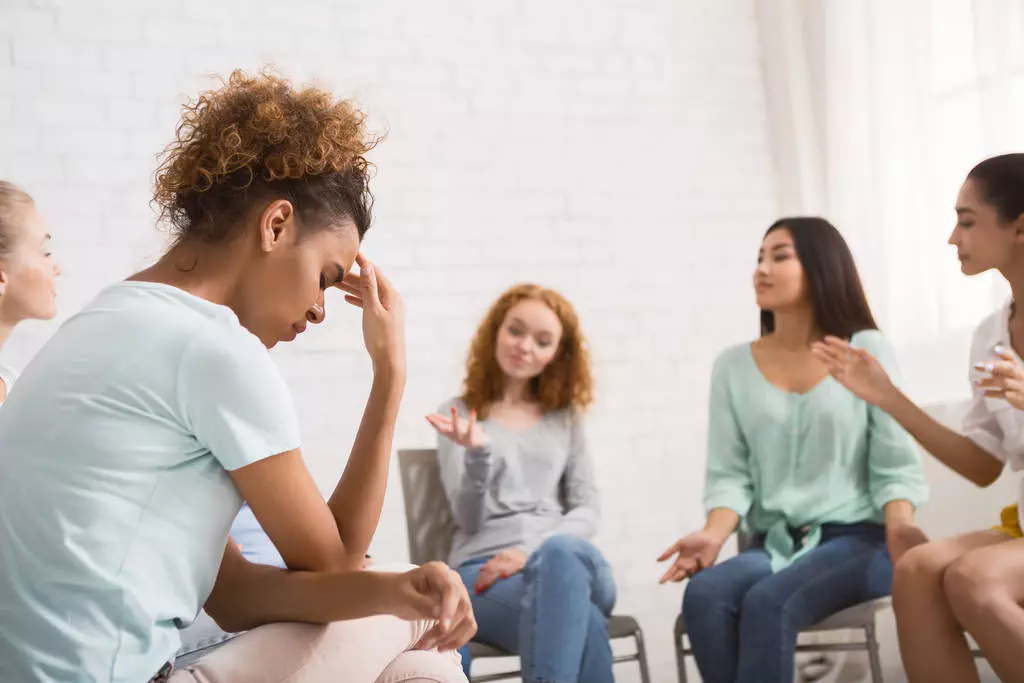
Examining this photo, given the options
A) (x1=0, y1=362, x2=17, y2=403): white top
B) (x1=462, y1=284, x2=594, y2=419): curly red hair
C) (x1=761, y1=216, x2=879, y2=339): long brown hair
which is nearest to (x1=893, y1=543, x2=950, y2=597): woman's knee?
(x1=761, y1=216, x2=879, y2=339): long brown hair

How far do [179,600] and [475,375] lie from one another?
1.96m

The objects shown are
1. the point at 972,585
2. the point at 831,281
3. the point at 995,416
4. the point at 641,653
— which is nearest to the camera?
the point at 972,585

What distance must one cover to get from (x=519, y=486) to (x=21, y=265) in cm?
132

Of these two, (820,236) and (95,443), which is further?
(820,236)

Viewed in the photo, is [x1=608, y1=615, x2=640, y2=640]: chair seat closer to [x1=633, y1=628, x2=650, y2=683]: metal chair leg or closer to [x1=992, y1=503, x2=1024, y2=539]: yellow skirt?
[x1=633, y1=628, x2=650, y2=683]: metal chair leg

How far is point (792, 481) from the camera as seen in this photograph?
2.75 metres

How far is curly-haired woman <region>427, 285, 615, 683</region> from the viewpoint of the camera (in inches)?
93.4

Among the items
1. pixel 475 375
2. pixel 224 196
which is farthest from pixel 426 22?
pixel 224 196

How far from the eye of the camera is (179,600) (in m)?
1.09

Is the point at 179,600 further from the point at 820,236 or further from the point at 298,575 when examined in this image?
the point at 820,236

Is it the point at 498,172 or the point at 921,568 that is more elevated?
the point at 498,172

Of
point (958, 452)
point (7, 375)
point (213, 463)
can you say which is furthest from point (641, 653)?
point (213, 463)

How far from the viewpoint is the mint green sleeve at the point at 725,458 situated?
2773 millimetres

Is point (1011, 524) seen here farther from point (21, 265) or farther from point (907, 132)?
point (21, 265)
